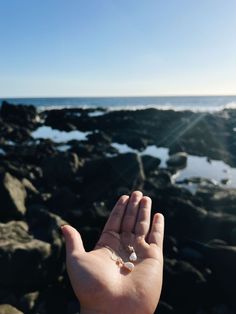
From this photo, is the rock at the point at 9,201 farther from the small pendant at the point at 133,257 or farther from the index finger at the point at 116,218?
the small pendant at the point at 133,257

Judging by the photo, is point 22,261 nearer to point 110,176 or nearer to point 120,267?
point 120,267

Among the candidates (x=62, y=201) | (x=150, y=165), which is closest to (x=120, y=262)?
(x=62, y=201)

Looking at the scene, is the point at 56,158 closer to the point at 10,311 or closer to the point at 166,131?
the point at 10,311

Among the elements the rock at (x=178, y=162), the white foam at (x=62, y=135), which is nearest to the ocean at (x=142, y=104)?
the white foam at (x=62, y=135)

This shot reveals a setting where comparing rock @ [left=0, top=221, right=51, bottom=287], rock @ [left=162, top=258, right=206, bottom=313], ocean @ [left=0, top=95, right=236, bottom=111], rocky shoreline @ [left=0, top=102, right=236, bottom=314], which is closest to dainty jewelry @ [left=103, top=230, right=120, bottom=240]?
rocky shoreline @ [left=0, top=102, right=236, bottom=314]

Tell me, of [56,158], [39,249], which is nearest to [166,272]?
[39,249]
